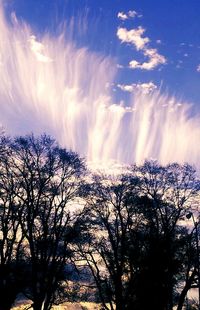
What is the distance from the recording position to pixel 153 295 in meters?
21.6

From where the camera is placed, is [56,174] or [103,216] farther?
[103,216]

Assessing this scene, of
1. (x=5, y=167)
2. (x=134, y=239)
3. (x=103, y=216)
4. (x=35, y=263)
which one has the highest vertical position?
Result: (x=5, y=167)

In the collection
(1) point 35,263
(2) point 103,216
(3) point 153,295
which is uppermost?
(2) point 103,216

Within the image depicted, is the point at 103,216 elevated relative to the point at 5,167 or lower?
lower

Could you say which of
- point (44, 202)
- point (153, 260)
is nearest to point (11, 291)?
point (44, 202)

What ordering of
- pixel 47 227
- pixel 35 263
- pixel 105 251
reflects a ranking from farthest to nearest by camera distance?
pixel 105 251, pixel 47 227, pixel 35 263

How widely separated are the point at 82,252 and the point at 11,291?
5838mm

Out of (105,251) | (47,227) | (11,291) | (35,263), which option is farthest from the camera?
(105,251)

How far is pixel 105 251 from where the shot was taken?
86.1ft

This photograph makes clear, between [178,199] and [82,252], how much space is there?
8.64 metres

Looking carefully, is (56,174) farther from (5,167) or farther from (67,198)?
(5,167)

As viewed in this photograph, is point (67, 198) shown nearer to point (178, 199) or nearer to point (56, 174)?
point (56, 174)

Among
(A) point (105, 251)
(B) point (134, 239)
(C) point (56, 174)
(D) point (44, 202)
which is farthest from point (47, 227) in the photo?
(B) point (134, 239)

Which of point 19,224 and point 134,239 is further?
point 134,239
